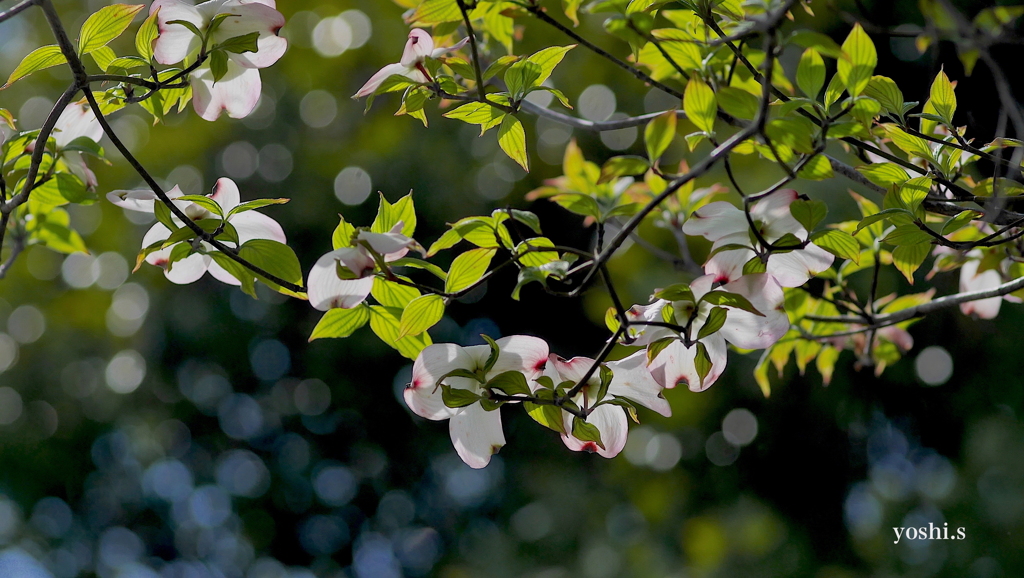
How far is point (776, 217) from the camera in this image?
0.49 meters

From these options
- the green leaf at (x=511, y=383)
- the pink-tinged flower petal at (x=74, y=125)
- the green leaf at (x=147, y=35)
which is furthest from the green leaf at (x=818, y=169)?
the pink-tinged flower petal at (x=74, y=125)

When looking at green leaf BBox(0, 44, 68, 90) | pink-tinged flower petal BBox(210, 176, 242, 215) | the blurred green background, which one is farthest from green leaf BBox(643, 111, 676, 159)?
the blurred green background

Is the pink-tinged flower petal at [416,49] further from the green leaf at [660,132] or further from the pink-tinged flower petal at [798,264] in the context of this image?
the pink-tinged flower petal at [798,264]

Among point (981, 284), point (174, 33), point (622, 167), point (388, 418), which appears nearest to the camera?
point (174, 33)

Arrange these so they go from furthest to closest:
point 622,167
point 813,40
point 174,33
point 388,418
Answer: point 388,418 → point 622,167 → point 174,33 → point 813,40

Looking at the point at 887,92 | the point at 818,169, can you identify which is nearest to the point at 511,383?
the point at 818,169

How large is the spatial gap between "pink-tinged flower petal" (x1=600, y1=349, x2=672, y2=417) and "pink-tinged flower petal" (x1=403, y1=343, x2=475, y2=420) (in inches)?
3.6

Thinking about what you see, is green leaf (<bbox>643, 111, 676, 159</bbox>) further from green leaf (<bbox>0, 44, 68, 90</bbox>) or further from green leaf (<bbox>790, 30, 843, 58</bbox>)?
green leaf (<bbox>0, 44, 68, 90</bbox>)

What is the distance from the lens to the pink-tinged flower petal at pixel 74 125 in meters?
0.60

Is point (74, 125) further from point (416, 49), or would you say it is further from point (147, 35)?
point (416, 49)

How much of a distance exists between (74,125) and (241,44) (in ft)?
0.70

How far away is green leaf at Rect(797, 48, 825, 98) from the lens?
1.57ft

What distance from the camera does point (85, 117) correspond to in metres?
0.60

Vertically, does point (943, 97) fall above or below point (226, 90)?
below
